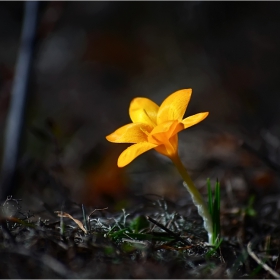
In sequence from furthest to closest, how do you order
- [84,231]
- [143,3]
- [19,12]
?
[143,3]
[19,12]
[84,231]

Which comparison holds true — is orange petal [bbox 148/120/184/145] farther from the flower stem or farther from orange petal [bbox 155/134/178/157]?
the flower stem

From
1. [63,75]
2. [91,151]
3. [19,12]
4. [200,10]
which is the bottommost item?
[91,151]

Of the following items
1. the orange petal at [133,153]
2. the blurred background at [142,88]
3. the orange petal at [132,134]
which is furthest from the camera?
the blurred background at [142,88]

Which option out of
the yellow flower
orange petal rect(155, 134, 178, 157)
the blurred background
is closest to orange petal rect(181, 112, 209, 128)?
the yellow flower

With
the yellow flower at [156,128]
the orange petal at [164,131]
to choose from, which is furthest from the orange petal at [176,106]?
the orange petal at [164,131]

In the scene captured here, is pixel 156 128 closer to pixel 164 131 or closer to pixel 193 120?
pixel 164 131

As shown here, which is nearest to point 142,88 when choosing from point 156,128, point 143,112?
point 143,112

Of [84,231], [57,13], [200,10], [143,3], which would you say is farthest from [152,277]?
[143,3]

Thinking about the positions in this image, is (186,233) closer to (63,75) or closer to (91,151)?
(91,151)

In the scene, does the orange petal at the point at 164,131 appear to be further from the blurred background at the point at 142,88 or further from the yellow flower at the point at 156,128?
the blurred background at the point at 142,88

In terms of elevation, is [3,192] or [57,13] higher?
[57,13]
